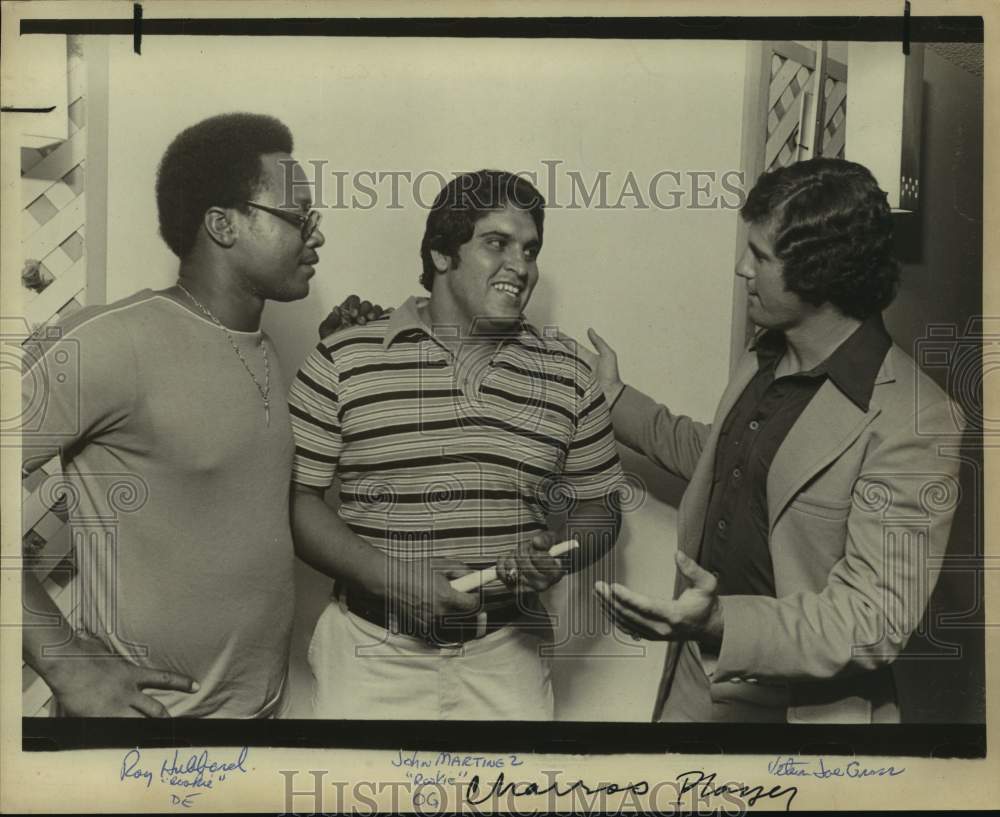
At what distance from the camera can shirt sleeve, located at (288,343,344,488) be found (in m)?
1.60

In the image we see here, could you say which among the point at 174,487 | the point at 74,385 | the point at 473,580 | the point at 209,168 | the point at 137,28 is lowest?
the point at 473,580

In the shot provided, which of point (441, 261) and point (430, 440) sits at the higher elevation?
point (441, 261)

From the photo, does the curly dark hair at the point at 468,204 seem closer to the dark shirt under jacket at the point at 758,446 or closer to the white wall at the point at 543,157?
the white wall at the point at 543,157

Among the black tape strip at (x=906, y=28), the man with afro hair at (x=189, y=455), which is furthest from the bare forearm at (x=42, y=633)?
the black tape strip at (x=906, y=28)

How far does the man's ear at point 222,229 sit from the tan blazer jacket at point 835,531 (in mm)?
566

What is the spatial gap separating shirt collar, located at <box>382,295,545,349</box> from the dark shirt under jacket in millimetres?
286

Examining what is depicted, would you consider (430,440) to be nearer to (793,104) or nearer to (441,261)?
(441,261)

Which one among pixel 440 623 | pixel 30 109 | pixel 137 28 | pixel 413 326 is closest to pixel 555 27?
pixel 413 326

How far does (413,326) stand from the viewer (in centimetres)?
163

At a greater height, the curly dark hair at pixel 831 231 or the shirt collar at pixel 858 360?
the curly dark hair at pixel 831 231

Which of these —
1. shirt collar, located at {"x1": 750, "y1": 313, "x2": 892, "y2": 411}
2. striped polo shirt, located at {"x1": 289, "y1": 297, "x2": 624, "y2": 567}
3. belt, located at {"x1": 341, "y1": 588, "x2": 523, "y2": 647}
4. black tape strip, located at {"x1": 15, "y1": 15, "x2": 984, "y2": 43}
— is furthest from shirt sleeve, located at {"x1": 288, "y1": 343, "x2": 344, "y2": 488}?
shirt collar, located at {"x1": 750, "y1": 313, "x2": 892, "y2": 411}

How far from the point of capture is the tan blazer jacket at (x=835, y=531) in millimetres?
1582

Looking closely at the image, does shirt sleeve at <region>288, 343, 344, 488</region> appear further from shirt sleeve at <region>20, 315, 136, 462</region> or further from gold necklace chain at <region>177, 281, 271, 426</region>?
shirt sleeve at <region>20, 315, 136, 462</region>

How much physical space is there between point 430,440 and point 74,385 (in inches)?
18.4
